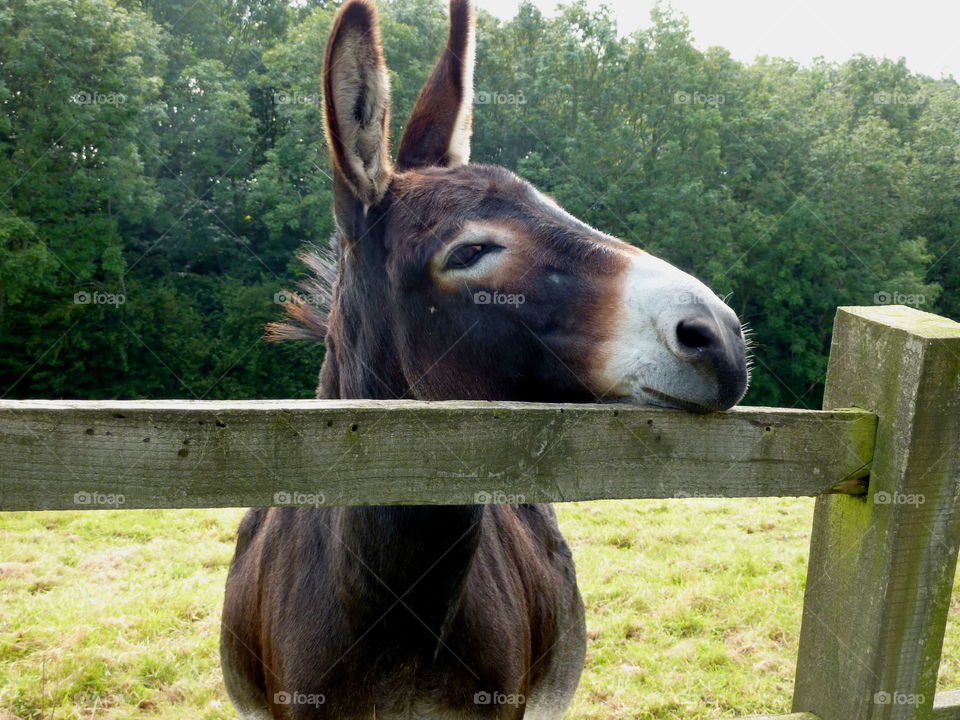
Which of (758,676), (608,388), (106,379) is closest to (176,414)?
(608,388)

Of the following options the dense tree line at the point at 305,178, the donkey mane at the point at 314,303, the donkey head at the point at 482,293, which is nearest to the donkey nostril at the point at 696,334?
the donkey head at the point at 482,293

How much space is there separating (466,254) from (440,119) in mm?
Result: 864

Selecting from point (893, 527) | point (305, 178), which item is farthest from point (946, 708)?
point (305, 178)

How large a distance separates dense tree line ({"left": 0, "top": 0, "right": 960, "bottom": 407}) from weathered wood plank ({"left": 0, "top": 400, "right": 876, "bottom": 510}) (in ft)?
65.6

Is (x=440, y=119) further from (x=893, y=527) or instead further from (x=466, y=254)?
(x=893, y=527)

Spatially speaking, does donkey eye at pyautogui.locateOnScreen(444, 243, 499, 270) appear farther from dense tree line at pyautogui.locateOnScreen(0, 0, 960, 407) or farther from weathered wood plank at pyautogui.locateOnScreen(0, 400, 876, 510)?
dense tree line at pyautogui.locateOnScreen(0, 0, 960, 407)

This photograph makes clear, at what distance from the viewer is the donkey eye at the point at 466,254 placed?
6.96ft

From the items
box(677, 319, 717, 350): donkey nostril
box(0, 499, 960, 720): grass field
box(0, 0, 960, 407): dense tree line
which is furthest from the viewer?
box(0, 0, 960, 407): dense tree line

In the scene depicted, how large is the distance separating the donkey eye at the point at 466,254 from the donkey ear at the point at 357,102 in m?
0.40

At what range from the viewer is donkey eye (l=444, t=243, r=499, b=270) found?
2121 mm

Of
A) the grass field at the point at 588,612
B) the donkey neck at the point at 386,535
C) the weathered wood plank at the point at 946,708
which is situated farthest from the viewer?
the grass field at the point at 588,612

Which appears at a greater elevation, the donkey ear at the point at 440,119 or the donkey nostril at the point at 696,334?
the donkey ear at the point at 440,119

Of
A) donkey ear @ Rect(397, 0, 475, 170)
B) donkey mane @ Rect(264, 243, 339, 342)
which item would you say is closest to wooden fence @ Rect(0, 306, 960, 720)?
donkey ear @ Rect(397, 0, 475, 170)

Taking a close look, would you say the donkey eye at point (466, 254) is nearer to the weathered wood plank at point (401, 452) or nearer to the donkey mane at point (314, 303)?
the weathered wood plank at point (401, 452)
